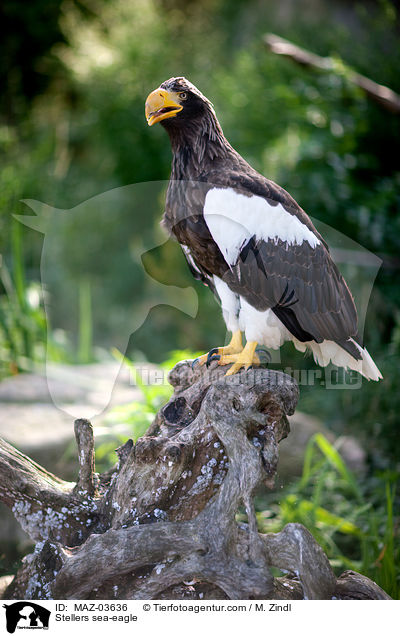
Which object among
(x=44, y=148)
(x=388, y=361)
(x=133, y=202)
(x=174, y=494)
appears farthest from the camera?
(x=44, y=148)

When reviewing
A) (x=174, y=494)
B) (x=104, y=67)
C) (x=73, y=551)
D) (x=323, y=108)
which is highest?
(x=104, y=67)

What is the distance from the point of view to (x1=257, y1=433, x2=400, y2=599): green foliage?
2.04 meters

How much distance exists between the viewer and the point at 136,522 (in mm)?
1457

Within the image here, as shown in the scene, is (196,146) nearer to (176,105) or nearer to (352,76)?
(176,105)

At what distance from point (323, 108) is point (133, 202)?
1736mm

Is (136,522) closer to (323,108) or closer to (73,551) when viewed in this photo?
(73,551)

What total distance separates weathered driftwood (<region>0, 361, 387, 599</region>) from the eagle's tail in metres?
0.24

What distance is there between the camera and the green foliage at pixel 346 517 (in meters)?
2.04

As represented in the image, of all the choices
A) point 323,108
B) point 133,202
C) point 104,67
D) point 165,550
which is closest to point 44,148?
point 104,67

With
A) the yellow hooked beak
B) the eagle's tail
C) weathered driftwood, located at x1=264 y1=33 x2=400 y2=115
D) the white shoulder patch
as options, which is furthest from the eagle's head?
weathered driftwood, located at x1=264 y1=33 x2=400 y2=115

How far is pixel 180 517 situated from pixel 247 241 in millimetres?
778

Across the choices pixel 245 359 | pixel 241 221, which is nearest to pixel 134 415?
pixel 245 359
